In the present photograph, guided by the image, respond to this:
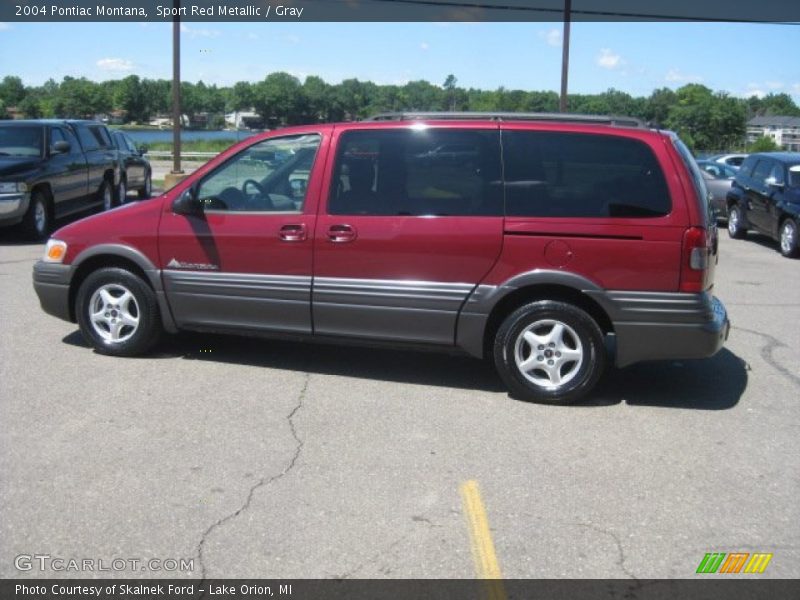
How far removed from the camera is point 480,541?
11.8 ft

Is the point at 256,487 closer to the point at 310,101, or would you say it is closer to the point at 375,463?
the point at 375,463

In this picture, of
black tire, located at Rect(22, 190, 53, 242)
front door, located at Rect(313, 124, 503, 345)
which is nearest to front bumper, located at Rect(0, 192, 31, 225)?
black tire, located at Rect(22, 190, 53, 242)

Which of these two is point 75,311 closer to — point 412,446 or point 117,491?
point 117,491

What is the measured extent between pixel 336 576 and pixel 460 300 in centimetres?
257

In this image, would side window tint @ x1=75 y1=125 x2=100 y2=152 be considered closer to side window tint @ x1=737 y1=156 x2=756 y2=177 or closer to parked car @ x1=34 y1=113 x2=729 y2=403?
parked car @ x1=34 y1=113 x2=729 y2=403

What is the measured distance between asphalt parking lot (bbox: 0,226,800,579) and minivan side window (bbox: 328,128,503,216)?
1277 millimetres

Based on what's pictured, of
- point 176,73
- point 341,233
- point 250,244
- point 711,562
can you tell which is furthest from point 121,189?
point 711,562

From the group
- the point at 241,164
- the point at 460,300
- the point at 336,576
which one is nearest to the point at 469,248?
the point at 460,300

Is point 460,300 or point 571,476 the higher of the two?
point 460,300

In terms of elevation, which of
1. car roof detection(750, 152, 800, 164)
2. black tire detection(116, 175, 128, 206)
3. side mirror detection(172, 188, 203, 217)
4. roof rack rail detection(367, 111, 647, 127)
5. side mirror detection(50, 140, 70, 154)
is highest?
roof rack rail detection(367, 111, 647, 127)

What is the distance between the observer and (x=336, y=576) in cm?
328

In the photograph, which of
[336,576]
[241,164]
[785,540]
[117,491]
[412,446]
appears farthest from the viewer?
[241,164]

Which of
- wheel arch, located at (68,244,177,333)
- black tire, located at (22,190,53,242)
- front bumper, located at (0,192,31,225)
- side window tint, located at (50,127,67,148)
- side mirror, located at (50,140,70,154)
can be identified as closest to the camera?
wheel arch, located at (68,244,177,333)

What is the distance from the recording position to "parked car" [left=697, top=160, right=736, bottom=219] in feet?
58.0
